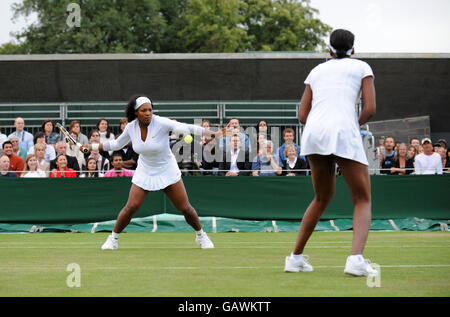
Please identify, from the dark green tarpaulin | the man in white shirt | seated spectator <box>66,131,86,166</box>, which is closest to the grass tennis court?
the dark green tarpaulin

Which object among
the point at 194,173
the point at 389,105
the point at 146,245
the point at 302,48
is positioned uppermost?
the point at 302,48

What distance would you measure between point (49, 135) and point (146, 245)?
7.03 m

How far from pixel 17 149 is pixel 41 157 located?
3.61 feet

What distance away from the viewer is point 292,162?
16.5 m

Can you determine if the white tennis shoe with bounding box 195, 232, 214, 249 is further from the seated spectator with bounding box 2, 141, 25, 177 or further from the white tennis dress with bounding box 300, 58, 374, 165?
the seated spectator with bounding box 2, 141, 25, 177

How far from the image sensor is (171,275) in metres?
7.33

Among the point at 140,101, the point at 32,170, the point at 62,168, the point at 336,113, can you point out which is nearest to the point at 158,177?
the point at 140,101

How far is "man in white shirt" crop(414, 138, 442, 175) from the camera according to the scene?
17328mm

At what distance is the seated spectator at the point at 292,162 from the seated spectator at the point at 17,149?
587cm

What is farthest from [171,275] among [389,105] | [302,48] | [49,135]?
[302,48]

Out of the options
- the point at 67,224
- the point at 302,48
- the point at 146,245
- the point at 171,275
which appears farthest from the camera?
the point at 302,48

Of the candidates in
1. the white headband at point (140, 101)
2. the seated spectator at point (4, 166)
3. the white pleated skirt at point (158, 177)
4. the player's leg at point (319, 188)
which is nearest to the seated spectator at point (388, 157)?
the white pleated skirt at point (158, 177)

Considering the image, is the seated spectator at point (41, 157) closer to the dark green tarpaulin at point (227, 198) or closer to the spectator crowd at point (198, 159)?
the spectator crowd at point (198, 159)
